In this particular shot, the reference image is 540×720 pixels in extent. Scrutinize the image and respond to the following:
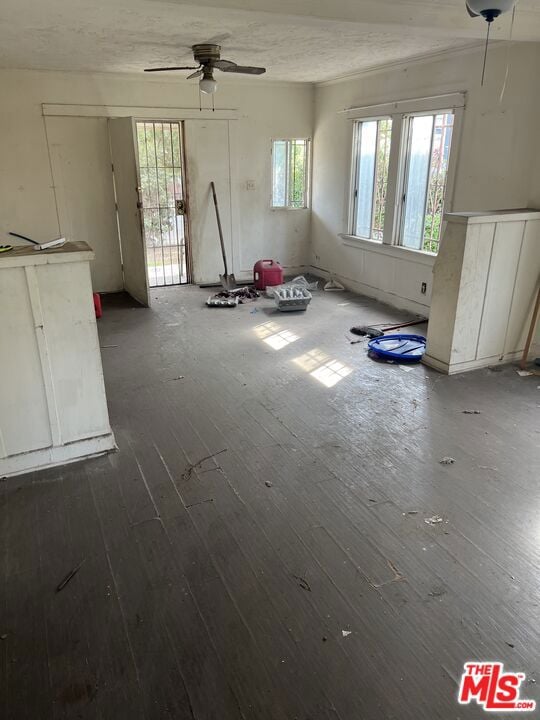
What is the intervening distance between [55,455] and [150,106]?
4.91 m

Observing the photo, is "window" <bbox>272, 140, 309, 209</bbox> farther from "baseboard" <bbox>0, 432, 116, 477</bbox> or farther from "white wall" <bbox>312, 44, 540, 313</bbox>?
"baseboard" <bbox>0, 432, 116, 477</bbox>

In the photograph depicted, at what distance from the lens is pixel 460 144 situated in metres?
4.78

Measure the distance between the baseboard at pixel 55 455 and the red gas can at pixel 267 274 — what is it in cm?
404

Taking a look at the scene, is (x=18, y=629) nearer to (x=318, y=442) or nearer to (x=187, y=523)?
(x=187, y=523)

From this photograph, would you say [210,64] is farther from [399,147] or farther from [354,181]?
[354,181]

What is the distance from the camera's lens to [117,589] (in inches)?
83.7

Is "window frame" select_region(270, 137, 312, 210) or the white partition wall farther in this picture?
"window frame" select_region(270, 137, 312, 210)

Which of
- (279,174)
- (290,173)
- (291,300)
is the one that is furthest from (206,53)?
(290,173)

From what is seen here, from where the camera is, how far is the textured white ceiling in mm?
2982

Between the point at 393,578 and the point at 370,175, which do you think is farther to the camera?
the point at 370,175

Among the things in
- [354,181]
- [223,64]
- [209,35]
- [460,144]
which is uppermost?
[209,35]

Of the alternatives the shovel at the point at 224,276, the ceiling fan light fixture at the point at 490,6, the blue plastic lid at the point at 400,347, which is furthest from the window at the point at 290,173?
the ceiling fan light fixture at the point at 490,6

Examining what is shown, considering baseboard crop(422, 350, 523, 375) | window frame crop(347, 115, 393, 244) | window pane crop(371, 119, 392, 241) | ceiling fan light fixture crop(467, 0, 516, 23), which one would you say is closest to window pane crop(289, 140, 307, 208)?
window frame crop(347, 115, 393, 244)

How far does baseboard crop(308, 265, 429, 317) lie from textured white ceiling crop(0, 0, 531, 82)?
8.05ft
